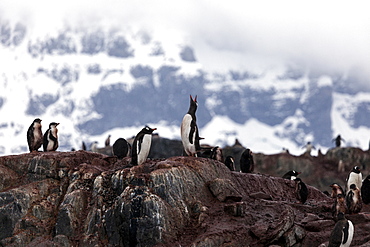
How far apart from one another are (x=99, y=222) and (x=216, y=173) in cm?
514

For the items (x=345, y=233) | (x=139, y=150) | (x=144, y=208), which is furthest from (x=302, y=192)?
(x=144, y=208)

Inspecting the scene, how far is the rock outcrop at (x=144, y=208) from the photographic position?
24875mm

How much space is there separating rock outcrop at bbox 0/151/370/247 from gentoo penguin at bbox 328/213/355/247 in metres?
0.76

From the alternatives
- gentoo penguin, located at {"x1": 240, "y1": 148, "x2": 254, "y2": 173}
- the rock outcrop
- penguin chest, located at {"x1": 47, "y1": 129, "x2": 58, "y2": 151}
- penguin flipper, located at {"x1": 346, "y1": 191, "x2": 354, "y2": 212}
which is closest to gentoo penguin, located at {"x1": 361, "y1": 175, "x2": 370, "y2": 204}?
the rock outcrop

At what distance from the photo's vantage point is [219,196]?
27.0m

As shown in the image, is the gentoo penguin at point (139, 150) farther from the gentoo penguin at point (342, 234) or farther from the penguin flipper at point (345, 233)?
the penguin flipper at point (345, 233)

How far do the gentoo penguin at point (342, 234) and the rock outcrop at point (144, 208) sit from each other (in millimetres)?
756

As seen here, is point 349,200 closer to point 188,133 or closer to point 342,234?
point 342,234

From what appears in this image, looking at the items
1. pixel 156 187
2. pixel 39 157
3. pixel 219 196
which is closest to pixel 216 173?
pixel 219 196

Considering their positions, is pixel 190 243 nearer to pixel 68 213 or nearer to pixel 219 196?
pixel 219 196

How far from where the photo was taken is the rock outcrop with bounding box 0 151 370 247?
24875mm

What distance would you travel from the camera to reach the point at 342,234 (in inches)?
942

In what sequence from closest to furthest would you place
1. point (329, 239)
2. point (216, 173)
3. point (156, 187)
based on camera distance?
point (329, 239) < point (156, 187) < point (216, 173)

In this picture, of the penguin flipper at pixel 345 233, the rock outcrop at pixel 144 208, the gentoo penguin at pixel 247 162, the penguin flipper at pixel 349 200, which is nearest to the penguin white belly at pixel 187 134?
the rock outcrop at pixel 144 208
